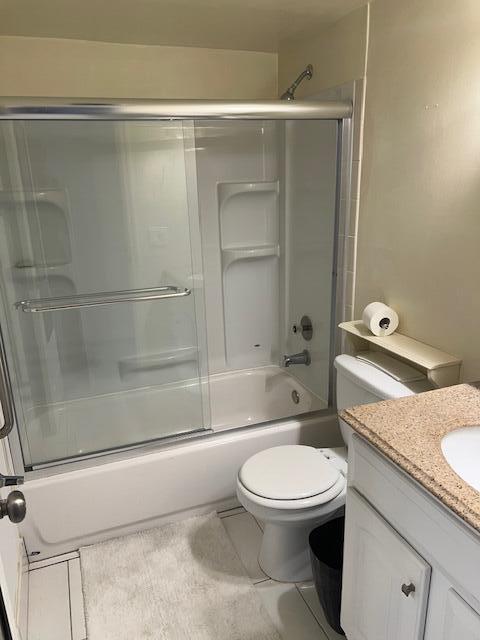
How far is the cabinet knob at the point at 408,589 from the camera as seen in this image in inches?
41.6

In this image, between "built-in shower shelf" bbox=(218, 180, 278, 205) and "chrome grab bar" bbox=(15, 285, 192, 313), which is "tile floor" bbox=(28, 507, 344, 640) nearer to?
"chrome grab bar" bbox=(15, 285, 192, 313)

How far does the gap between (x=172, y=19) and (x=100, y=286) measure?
1.20 meters

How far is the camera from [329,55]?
207 centimetres

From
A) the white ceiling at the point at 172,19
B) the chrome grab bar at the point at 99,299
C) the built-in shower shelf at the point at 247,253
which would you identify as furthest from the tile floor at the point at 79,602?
the white ceiling at the point at 172,19

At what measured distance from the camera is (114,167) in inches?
88.0

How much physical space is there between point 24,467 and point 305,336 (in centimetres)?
149

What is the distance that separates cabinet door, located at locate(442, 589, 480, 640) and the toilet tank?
2.04 ft

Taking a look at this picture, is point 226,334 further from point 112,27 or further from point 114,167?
point 112,27

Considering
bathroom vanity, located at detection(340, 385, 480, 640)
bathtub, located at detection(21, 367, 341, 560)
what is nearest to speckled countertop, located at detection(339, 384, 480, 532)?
bathroom vanity, located at detection(340, 385, 480, 640)

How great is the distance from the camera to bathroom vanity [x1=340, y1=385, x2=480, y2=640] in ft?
3.01

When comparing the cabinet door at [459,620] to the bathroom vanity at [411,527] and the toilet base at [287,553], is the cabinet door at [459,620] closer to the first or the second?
the bathroom vanity at [411,527]

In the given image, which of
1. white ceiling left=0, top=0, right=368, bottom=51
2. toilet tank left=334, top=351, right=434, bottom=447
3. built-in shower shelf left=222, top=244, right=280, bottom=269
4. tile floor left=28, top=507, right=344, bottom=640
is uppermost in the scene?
white ceiling left=0, top=0, right=368, bottom=51

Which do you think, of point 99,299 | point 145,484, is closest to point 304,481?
point 145,484

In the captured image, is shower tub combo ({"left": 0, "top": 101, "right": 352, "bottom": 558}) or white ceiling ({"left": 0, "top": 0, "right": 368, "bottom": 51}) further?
shower tub combo ({"left": 0, "top": 101, "right": 352, "bottom": 558})
